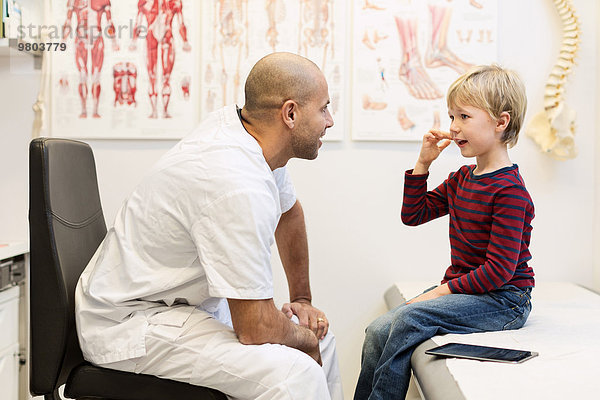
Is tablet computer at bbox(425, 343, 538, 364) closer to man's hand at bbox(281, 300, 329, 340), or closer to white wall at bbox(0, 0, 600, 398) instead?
man's hand at bbox(281, 300, 329, 340)

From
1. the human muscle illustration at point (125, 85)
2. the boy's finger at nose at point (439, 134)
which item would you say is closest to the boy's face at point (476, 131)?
the boy's finger at nose at point (439, 134)

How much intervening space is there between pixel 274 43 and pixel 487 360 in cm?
161

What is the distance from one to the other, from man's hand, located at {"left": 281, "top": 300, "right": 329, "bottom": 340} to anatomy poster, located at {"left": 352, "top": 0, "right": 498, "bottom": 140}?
952 mm

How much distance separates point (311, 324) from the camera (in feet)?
6.05

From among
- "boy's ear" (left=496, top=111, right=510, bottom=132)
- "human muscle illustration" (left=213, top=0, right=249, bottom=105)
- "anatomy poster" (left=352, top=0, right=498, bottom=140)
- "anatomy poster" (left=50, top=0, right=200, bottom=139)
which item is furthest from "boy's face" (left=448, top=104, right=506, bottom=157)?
"anatomy poster" (left=50, top=0, right=200, bottom=139)

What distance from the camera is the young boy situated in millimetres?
1742

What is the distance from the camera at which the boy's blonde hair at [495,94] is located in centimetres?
185

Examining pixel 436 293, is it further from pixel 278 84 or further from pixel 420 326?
pixel 278 84

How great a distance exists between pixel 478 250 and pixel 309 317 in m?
0.52

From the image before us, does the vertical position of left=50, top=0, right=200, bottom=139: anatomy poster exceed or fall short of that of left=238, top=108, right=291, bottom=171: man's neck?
it exceeds it

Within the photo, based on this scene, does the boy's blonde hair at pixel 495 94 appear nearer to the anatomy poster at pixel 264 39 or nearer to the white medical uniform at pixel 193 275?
the white medical uniform at pixel 193 275

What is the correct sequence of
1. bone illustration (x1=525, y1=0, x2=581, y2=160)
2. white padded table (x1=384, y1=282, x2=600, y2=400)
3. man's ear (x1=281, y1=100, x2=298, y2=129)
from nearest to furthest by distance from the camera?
1. white padded table (x1=384, y1=282, x2=600, y2=400)
2. man's ear (x1=281, y1=100, x2=298, y2=129)
3. bone illustration (x1=525, y1=0, x2=581, y2=160)

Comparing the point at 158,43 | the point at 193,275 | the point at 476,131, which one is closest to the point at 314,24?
the point at 158,43

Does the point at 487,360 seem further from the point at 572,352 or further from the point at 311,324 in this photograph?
the point at 311,324
